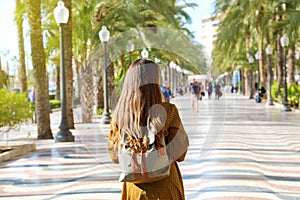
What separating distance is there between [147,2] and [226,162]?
1204cm

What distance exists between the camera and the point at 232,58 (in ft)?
173

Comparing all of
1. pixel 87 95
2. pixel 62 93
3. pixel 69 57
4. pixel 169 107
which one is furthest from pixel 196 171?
pixel 87 95

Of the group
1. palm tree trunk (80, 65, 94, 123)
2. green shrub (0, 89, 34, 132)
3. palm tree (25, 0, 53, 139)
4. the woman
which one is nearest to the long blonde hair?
the woman

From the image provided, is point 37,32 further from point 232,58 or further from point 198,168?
point 232,58

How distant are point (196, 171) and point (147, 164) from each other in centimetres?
486

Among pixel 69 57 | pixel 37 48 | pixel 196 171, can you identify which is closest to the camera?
pixel 196 171

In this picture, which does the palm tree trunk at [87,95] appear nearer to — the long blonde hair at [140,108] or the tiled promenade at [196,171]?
the tiled promenade at [196,171]

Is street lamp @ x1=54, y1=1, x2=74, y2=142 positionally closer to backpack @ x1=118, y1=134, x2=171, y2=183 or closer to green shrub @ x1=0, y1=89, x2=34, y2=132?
green shrub @ x1=0, y1=89, x2=34, y2=132

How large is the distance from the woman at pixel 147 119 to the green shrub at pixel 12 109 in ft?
26.4

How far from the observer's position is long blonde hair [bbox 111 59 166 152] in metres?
2.72

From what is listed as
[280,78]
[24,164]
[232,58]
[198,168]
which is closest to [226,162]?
[198,168]

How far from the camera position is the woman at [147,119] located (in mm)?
2725

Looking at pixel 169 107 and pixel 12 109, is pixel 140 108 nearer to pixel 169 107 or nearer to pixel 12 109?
pixel 169 107

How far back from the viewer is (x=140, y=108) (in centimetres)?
274
